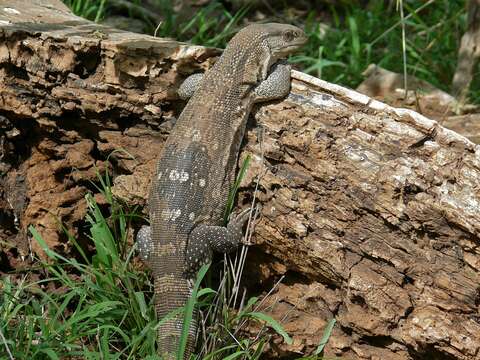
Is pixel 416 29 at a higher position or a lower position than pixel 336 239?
higher

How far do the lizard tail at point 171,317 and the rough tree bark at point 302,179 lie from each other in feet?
1.84

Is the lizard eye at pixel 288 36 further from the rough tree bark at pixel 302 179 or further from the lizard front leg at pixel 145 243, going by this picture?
the lizard front leg at pixel 145 243

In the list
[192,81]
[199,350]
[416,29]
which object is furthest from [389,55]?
[199,350]

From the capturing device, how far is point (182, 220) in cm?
501

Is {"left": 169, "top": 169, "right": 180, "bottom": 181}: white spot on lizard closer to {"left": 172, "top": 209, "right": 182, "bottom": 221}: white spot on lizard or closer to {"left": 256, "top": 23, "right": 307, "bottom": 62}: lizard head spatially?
{"left": 172, "top": 209, "right": 182, "bottom": 221}: white spot on lizard

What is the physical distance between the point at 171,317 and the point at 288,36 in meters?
2.47

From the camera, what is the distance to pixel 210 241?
16.3 ft

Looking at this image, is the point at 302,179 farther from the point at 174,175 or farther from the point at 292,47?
the point at 292,47

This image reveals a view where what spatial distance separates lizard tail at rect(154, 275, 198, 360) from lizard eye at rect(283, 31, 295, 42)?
83.0 inches

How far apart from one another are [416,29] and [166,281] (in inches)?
200

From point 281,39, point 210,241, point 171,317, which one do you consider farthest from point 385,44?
point 171,317

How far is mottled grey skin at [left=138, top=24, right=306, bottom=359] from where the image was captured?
4902 mm

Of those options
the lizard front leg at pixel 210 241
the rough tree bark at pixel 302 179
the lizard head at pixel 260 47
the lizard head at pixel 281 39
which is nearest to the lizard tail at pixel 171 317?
the lizard front leg at pixel 210 241

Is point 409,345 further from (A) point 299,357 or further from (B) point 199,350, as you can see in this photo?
(B) point 199,350
